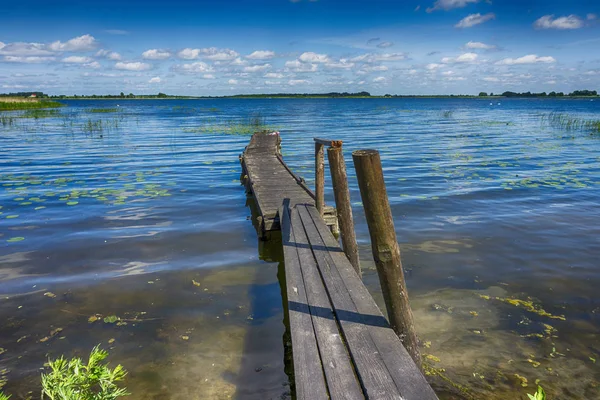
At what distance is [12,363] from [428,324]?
571 cm

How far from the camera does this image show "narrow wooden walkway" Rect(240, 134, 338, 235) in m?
9.34

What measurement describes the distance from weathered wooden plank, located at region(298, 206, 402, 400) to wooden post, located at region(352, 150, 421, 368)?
Answer: 1.16 ft

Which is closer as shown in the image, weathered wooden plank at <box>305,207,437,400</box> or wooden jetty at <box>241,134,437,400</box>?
weathered wooden plank at <box>305,207,437,400</box>

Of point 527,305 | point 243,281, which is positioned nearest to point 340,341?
point 243,281

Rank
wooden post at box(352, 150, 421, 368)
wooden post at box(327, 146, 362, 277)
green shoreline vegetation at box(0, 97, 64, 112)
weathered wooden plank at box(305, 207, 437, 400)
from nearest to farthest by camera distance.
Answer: weathered wooden plank at box(305, 207, 437, 400) < wooden post at box(352, 150, 421, 368) < wooden post at box(327, 146, 362, 277) < green shoreline vegetation at box(0, 97, 64, 112)

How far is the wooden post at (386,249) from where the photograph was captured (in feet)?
13.6

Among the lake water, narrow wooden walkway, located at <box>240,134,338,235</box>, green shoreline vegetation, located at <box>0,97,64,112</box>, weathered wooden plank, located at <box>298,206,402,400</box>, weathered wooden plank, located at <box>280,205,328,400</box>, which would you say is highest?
green shoreline vegetation, located at <box>0,97,64,112</box>

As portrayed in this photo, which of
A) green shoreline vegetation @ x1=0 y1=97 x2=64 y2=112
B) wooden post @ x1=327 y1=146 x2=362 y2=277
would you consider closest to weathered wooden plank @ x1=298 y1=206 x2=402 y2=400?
wooden post @ x1=327 y1=146 x2=362 y2=277

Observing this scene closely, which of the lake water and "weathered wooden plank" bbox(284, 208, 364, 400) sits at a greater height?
"weathered wooden plank" bbox(284, 208, 364, 400)

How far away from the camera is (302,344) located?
4.08m

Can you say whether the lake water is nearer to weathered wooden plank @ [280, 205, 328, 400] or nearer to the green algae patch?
the green algae patch

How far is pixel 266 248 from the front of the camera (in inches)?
367

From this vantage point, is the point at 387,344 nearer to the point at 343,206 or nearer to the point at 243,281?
the point at 343,206

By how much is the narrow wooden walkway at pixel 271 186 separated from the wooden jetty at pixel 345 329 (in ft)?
8.23
